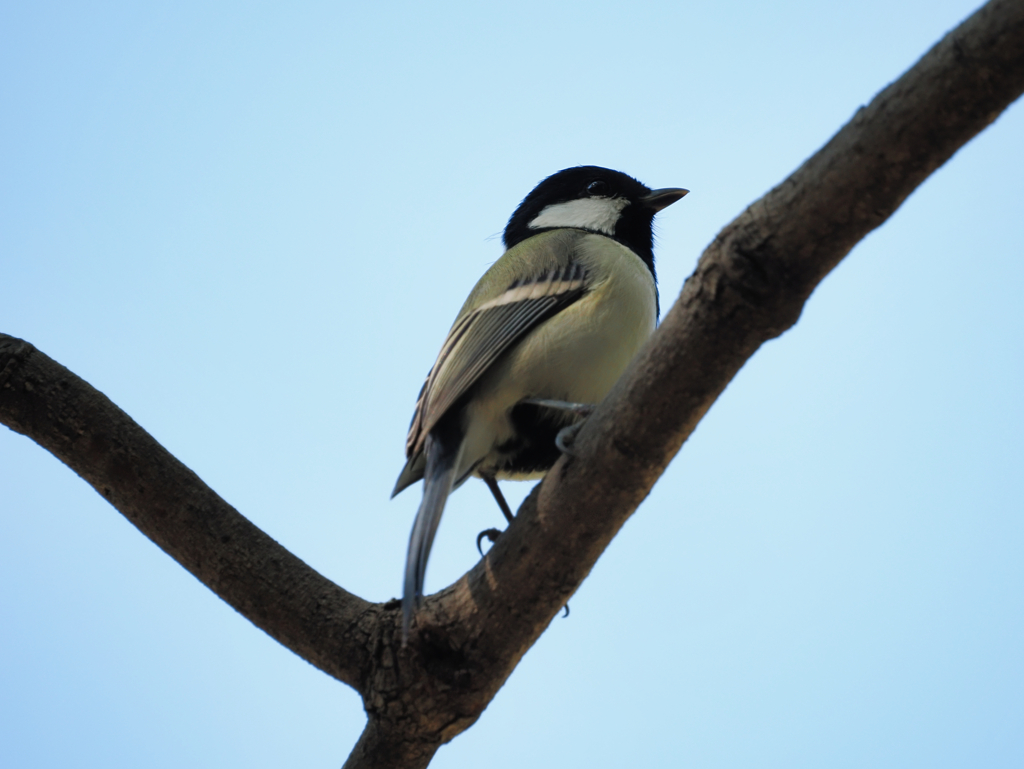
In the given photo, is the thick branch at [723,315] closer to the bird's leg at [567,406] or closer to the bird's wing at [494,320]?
the bird's leg at [567,406]

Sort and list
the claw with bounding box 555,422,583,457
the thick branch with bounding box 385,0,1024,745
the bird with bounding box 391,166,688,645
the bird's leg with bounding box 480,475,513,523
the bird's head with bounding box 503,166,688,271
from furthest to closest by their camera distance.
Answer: the bird's head with bounding box 503,166,688,271 < the bird's leg with bounding box 480,475,513,523 < the bird with bounding box 391,166,688,645 < the claw with bounding box 555,422,583,457 < the thick branch with bounding box 385,0,1024,745

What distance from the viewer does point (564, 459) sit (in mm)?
2312

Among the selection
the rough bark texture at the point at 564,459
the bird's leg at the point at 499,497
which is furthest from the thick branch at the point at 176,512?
the bird's leg at the point at 499,497

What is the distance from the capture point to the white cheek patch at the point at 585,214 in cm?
429

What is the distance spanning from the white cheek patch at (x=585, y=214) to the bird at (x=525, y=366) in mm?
786

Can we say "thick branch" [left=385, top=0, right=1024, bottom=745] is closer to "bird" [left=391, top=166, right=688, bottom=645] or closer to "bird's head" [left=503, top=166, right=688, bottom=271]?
"bird" [left=391, top=166, right=688, bottom=645]

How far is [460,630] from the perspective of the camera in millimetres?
2510

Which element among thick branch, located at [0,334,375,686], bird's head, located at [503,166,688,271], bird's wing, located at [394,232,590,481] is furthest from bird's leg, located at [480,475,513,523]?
bird's head, located at [503,166,688,271]

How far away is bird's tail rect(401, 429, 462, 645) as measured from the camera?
2458 millimetres

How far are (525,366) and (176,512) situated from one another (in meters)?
1.27

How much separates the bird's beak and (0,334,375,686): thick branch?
101 inches

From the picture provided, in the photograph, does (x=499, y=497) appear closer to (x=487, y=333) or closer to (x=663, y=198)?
(x=487, y=333)

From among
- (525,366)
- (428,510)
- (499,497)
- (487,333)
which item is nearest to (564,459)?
(428,510)

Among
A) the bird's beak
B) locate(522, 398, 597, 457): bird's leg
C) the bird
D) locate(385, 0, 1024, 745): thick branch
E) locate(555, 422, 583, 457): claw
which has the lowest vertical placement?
locate(385, 0, 1024, 745): thick branch
